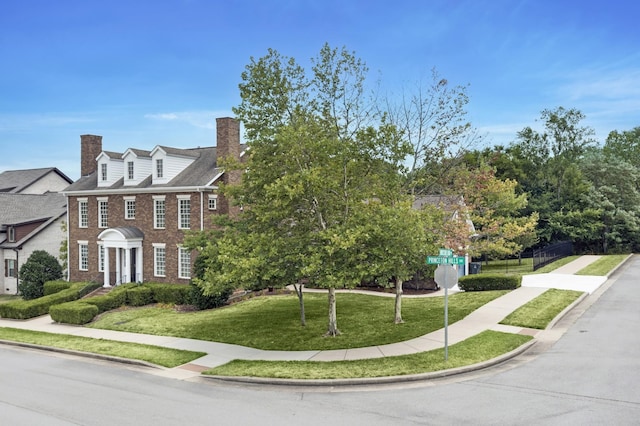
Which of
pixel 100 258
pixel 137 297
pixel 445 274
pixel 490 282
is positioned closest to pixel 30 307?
pixel 137 297

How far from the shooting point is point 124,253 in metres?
35.7

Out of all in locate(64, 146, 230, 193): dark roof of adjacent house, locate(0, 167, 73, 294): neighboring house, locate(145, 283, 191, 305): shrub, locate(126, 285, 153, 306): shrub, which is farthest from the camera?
locate(0, 167, 73, 294): neighboring house

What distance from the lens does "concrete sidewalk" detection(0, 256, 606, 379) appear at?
647 inches

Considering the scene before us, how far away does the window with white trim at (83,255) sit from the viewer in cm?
3794

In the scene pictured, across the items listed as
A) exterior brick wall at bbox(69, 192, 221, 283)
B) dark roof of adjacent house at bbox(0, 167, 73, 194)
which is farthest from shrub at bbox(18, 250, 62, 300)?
dark roof of adjacent house at bbox(0, 167, 73, 194)

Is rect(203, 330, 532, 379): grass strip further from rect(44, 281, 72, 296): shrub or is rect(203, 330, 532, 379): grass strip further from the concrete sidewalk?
rect(44, 281, 72, 296): shrub

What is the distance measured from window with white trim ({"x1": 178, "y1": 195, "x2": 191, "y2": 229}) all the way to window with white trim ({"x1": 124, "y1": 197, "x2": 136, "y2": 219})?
4426 millimetres

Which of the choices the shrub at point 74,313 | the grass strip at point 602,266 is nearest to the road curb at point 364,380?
the shrub at point 74,313

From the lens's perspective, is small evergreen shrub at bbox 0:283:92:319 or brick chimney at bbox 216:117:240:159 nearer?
small evergreen shrub at bbox 0:283:92:319

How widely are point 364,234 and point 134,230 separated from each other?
915 inches

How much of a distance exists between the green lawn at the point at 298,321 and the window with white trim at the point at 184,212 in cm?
611

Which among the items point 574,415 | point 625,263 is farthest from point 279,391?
point 625,263

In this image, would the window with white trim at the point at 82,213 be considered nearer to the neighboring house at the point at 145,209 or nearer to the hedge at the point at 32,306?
the neighboring house at the point at 145,209

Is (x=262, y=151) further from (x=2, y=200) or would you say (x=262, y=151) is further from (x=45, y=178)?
(x=45, y=178)
